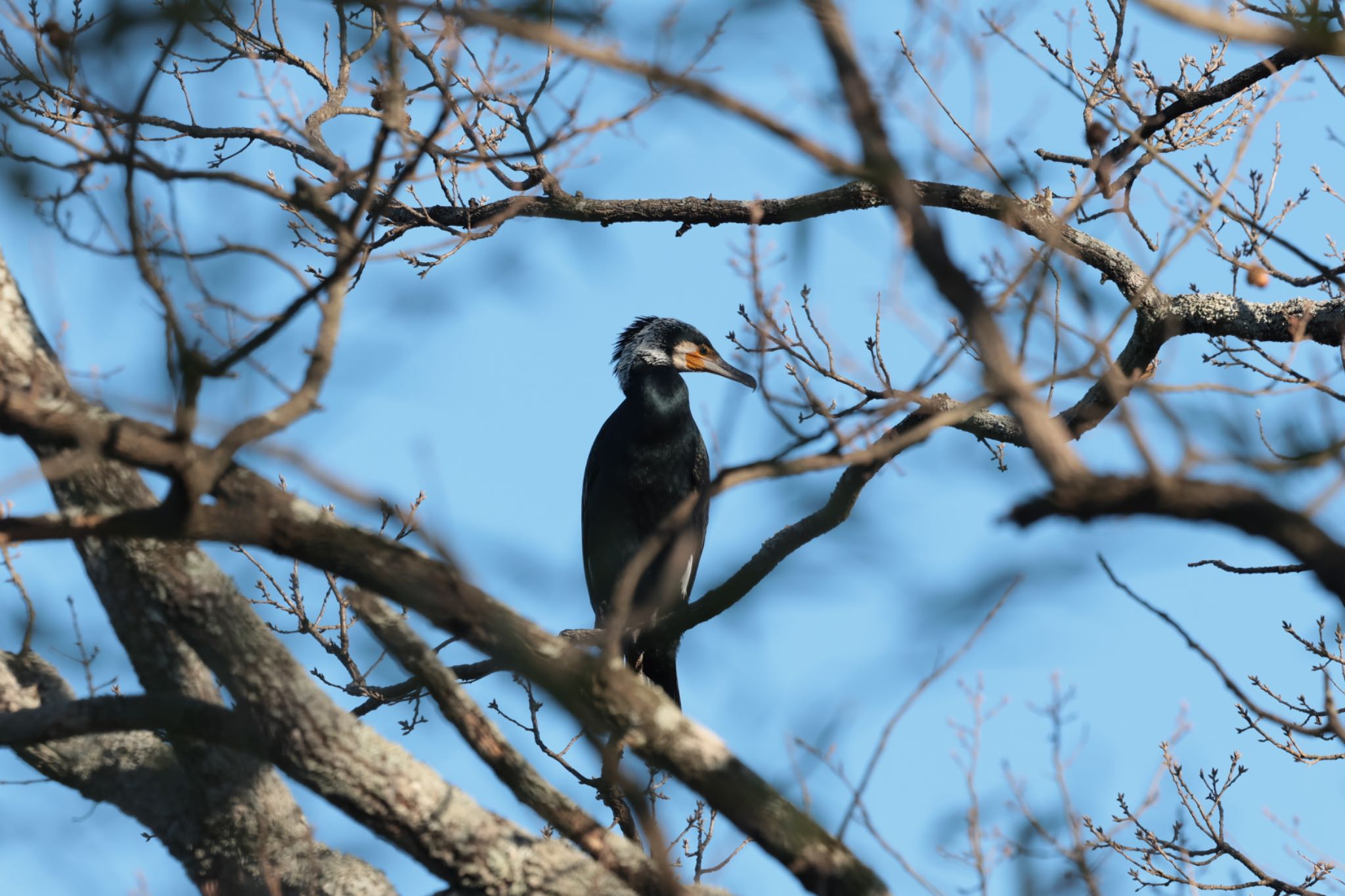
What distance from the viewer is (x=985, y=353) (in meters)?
1.64

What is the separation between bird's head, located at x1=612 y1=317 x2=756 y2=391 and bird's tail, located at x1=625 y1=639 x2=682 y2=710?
180 cm

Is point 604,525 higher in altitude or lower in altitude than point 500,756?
higher

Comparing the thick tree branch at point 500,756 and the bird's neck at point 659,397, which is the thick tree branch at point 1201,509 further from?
the bird's neck at point 659,397

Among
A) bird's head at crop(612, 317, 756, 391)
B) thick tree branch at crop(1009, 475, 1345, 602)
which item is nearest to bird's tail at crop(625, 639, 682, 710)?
bird's head at crop(612, 317, 756, 391)

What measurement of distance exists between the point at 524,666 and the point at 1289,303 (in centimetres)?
324

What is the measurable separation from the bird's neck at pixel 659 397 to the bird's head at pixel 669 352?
150mm

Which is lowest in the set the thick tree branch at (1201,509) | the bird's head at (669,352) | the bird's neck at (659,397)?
the thick tree branch at (1201,509)

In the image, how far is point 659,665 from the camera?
5156mm

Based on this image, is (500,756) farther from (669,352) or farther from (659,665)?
(669,352)

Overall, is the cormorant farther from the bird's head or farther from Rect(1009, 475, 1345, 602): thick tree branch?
Rect(1009, 475, 1345, 602): thick tree branch

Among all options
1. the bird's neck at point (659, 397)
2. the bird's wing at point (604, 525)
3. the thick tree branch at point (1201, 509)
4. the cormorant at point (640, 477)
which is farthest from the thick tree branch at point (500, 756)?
the bird's neck at point (659, 397)

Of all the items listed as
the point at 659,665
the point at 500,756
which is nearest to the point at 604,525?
the point at 659,665

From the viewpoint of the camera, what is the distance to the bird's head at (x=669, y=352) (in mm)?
6543

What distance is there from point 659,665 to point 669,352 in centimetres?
200
